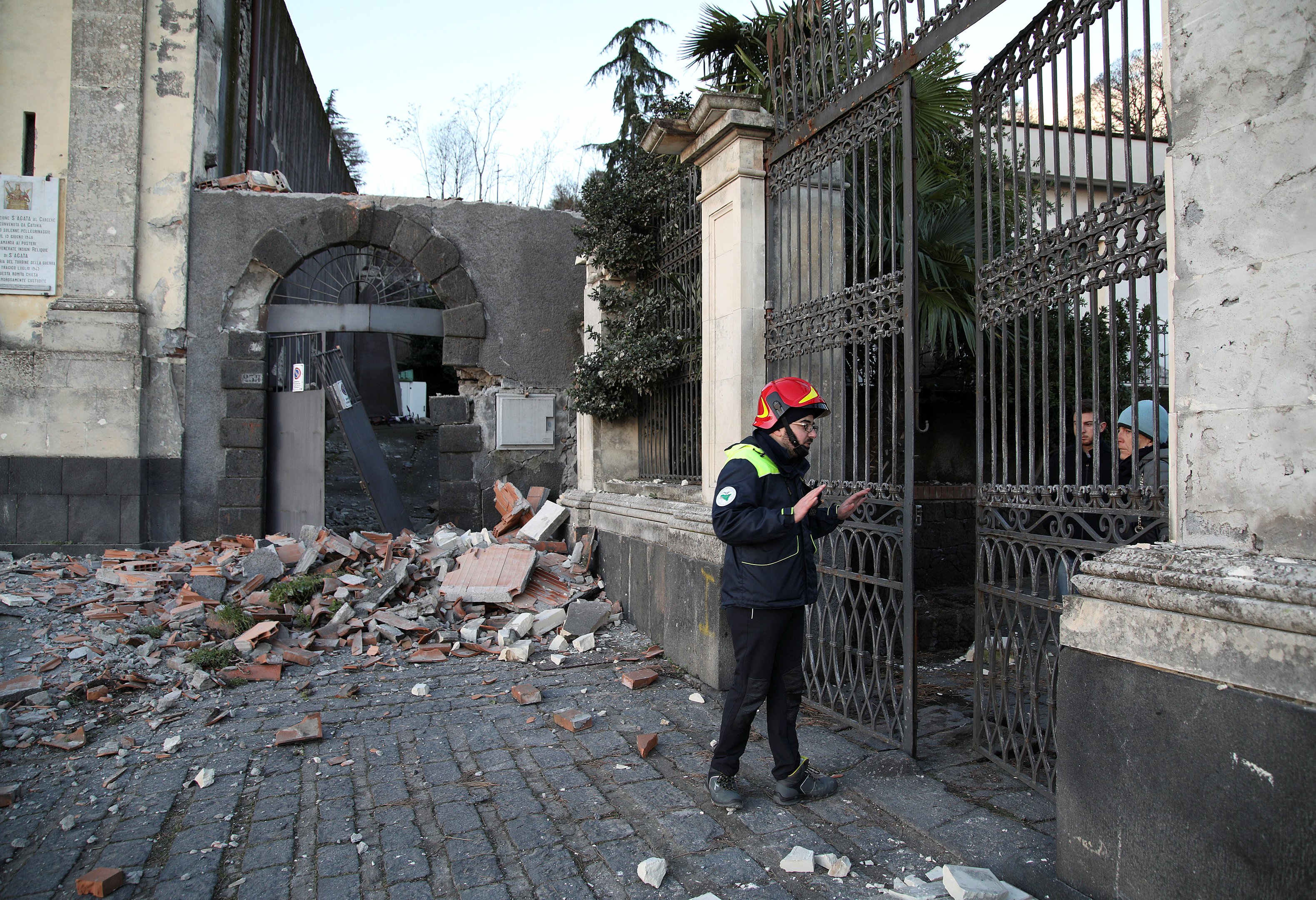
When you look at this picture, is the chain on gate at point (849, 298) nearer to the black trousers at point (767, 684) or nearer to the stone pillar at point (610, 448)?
the black trousers at point (767, 684)

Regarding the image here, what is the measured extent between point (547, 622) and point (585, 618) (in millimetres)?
298

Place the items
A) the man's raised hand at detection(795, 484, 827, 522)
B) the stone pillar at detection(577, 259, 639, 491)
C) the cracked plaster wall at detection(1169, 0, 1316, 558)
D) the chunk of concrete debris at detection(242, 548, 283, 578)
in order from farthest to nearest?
the stone pillar at detection(577, 259, 639, 491), the chunk of concrete debris at detection(242, 548, 283, 578), the man's raised hand at detection(795, 484, 827, 522), the cracked plaster wall at detection(1169, 0, 1316, 558)

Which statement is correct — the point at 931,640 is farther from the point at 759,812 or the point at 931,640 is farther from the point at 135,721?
the point at 135,721

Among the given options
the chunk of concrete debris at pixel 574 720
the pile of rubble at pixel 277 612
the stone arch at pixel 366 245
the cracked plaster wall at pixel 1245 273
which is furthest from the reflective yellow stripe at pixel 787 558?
the stone arch at pixel 366 245

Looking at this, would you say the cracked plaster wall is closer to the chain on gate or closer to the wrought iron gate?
the wrought iron gate

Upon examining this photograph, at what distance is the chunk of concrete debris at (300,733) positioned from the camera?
13.5 feet

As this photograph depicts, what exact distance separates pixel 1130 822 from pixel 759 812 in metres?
1.39

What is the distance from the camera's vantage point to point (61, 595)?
703 centimetres

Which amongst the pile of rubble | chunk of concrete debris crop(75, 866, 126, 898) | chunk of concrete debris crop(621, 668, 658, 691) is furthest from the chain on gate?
chunk of concrete debris crop(75, 866, 126, 898)

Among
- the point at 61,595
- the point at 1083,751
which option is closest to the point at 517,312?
the point at 61,595

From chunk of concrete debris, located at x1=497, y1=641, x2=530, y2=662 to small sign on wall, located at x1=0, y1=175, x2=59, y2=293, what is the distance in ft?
23.9

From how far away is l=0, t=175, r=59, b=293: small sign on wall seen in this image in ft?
29.4

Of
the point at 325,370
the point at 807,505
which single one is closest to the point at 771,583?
the point at 807,505

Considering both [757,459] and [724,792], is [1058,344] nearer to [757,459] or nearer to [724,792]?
[757,459]
